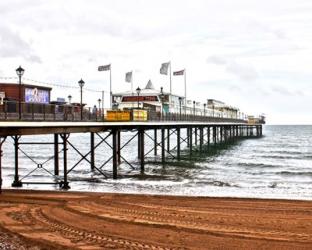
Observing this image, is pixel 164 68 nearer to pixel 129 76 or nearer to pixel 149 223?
pixel 129 76

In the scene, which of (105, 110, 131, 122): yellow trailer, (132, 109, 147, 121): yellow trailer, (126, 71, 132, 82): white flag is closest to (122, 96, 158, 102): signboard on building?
(126, 71, 132, 82): white flag

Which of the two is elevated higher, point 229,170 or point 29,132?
point 29,132

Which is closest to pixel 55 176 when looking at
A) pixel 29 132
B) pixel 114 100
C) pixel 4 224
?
pixel 29 132

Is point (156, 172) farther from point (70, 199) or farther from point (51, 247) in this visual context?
point (51, 247)

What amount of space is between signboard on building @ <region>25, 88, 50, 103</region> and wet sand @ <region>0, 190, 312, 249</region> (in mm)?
5509

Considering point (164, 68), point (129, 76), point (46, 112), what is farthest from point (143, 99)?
point (46, 112)

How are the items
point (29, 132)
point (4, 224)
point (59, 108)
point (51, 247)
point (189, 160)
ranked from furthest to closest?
1. point (189, 160)
2. point (59, 108)
3. point (29, 132)
4. point (4, 224)
5. point (51, 247)

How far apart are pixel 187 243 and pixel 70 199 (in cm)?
864

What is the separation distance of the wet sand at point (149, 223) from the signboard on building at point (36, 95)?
551 centimetres

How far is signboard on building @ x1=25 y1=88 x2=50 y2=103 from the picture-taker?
25458 millimetres

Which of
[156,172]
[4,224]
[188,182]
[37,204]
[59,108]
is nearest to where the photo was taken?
[4,224]

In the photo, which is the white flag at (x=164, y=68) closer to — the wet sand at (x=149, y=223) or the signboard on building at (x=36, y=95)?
the signboard on building at (x=36, y=95)

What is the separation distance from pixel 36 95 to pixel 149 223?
12668 mm

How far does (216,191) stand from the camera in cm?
2756
